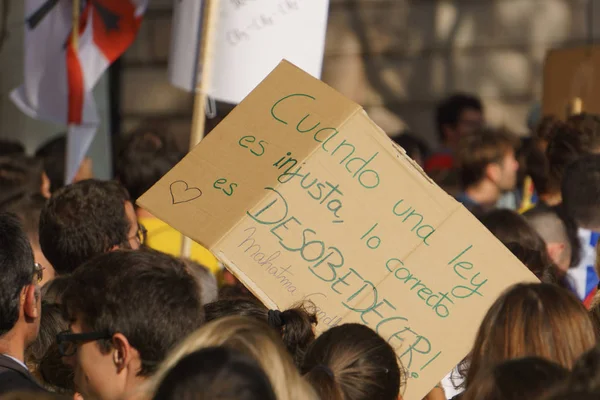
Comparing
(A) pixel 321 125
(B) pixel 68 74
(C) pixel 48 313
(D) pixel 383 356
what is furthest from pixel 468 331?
(B) pixel 68 74

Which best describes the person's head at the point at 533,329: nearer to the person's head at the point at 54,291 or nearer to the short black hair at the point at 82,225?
the person's head at the point at 54,291

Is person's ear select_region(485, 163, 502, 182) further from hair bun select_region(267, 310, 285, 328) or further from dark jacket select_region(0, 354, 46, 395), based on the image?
dark jacket select_region(0, 354, 46, 395)

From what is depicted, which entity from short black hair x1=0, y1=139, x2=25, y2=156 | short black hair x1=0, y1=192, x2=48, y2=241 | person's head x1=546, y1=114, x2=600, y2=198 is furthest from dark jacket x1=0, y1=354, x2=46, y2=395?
short black hair x1=0, y1=139, x2=25, y2=156

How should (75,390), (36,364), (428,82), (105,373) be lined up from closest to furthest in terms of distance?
(105,373)
(75,390)
(36,364)
(428,82)

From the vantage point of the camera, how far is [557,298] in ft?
9.41

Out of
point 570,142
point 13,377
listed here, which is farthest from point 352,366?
point 570,142

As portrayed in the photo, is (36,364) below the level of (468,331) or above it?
below

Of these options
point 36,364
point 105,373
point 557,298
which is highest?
point 557,298

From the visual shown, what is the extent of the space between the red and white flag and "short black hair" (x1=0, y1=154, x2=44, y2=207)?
0.29 meters

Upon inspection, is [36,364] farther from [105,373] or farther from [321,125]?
[321,125]

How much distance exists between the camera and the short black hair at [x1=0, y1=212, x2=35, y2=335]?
3.11 m

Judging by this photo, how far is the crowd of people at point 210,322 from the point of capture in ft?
7.32

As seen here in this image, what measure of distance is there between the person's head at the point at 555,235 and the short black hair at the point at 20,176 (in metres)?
2.72

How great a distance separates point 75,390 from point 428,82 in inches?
285
